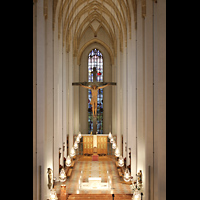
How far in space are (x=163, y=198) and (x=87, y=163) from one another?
1533 centimetres

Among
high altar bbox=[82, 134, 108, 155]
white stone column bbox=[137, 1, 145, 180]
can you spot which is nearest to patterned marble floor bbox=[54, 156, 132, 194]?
high altar bbox=[82, 134, 108, 155]

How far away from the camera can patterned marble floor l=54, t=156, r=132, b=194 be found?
1584 cm

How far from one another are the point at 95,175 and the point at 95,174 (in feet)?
0.87

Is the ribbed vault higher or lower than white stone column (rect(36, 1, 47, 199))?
higher

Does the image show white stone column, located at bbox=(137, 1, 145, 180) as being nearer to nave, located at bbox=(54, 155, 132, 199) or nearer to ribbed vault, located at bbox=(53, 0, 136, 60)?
nave, located at bbox=(54, 155, 132, 199)

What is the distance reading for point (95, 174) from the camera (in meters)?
19.5

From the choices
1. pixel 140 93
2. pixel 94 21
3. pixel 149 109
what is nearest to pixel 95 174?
pixel 140 93

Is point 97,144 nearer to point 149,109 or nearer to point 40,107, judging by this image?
point 149,109

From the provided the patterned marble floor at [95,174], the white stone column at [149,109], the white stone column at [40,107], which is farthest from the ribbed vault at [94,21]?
the white stone column at [40,107]

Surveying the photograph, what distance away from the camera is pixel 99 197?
13.0m

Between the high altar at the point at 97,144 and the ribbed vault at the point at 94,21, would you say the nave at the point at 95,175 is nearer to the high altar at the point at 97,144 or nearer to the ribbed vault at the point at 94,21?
the high altar at the point at 97,144
